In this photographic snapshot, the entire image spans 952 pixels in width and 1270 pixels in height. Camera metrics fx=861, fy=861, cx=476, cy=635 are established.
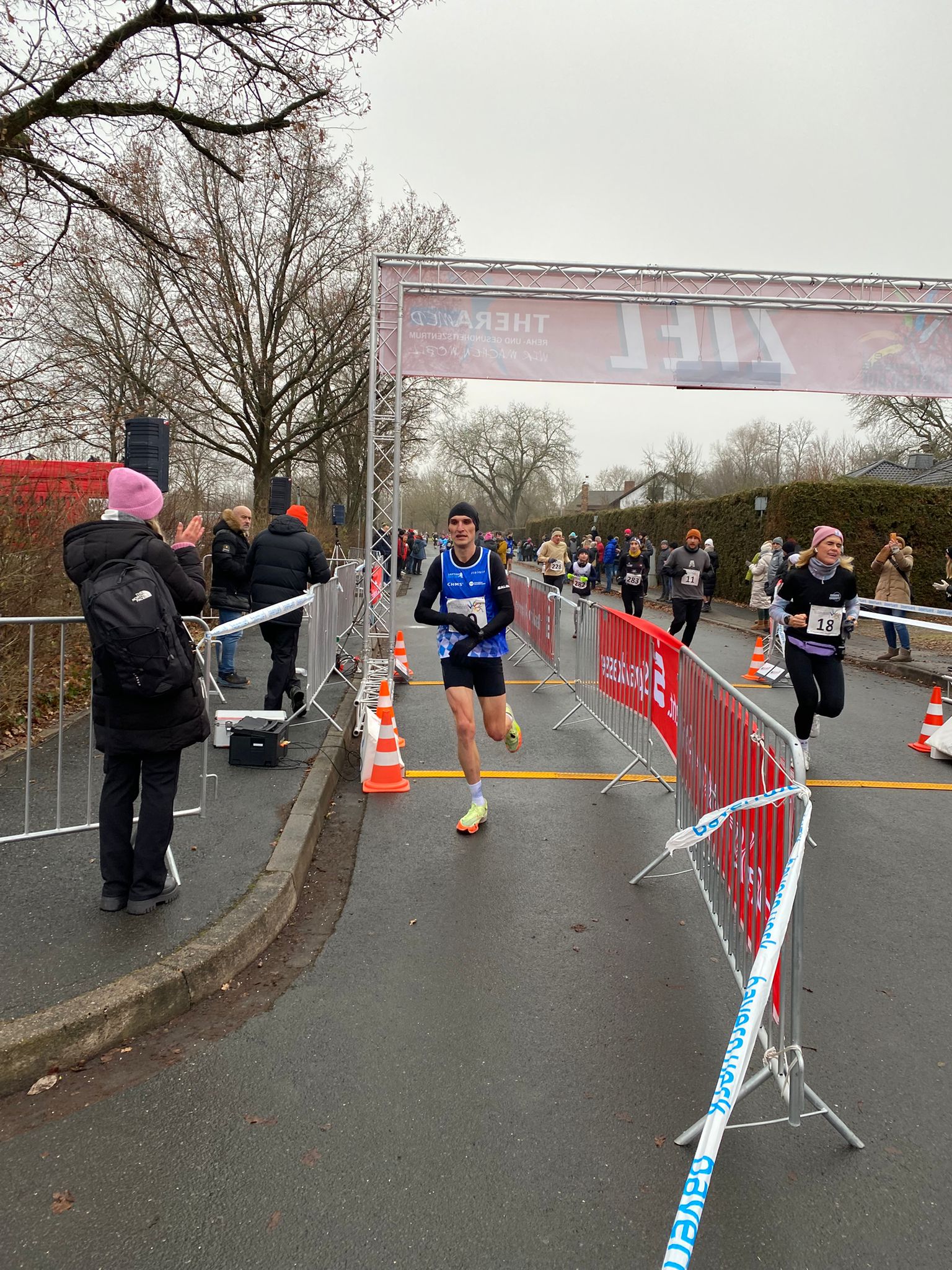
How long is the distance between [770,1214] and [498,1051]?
105 centimetres

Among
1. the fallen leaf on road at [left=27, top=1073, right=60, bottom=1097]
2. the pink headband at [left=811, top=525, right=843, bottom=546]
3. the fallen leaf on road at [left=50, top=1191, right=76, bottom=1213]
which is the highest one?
the pink headband at [left=811, top=525, right=843, bottom=546]

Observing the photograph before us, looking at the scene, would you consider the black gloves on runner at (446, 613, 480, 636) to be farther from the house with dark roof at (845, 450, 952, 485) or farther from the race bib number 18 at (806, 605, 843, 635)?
the house with dark roof at (845, 450, 952, 485)

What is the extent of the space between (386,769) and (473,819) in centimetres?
120

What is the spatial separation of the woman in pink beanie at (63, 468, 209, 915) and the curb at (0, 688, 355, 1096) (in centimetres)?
46

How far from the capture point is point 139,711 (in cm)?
369

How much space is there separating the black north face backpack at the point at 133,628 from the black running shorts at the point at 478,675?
210 centimetres

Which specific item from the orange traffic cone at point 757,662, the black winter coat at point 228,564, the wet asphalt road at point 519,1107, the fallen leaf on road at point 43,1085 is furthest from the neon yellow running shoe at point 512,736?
the orange traffic cone at point 757,662

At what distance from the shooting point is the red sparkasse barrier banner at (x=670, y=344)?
10.0 m

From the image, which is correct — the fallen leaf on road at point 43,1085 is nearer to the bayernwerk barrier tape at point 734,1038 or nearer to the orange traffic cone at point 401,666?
the bayernwerk barrier tape at point 734,1038

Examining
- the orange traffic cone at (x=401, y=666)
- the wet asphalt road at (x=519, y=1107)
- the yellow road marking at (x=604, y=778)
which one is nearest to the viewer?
the wet asphalt road at (x=519, y=1107)

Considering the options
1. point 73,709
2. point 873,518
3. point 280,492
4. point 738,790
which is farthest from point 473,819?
point 873,518

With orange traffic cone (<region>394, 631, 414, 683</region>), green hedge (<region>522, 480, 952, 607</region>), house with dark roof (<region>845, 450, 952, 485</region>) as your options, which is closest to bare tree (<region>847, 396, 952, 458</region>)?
house with dark roof (<region>845, 450, 952, 485</region>)

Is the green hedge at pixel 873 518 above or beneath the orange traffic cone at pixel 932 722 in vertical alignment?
above

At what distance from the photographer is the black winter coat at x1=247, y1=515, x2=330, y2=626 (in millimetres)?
7551
